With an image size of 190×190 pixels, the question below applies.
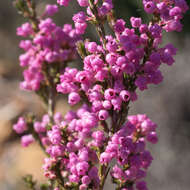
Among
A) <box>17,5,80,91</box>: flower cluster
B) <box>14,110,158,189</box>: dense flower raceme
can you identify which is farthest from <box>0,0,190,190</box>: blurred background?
<box>14,110,158,189</box>: dense flower raceme

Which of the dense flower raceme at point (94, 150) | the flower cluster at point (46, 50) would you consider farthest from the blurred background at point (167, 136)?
→ the dense flower raceme at point (94, 150)

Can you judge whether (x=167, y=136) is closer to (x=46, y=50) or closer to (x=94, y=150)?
(x=46, y=50)

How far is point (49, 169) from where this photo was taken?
1368 millimetres

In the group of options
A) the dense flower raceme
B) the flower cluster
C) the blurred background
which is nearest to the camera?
the dense flower raceme

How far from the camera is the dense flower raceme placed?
44.9 inches

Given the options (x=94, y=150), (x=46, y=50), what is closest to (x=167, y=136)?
(x=46, y=50)

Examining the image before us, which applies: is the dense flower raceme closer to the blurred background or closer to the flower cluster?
the flower cluster

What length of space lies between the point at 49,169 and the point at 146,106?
355cm

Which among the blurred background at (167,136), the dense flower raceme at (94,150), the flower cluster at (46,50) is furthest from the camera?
the blurred background at (167,136)

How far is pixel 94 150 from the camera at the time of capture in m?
1.33

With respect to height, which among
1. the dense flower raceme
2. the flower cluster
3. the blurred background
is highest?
the blurred background

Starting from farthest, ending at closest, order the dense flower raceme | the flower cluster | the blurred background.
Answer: the blurred background → the flower cluster → the dense flower raceme

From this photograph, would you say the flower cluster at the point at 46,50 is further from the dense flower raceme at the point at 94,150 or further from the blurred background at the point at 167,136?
the blurred background at the point at 167,136

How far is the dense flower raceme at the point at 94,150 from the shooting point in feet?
3.74
